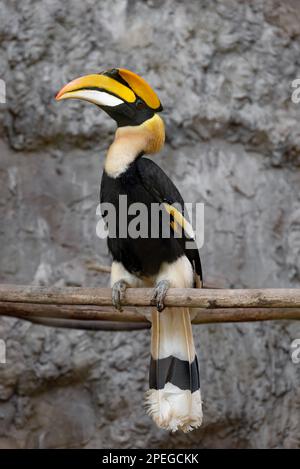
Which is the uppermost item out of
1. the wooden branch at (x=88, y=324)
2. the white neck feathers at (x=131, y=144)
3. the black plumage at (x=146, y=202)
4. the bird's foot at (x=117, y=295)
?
the white neck feathers at (x=131, y=144)

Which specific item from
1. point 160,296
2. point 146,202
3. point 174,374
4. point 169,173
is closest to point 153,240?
point 146,202

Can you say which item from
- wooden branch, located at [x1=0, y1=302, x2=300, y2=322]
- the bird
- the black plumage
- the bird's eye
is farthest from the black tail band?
the bird's eye

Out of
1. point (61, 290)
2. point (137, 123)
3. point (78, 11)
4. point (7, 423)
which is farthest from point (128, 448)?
point (78, 11)

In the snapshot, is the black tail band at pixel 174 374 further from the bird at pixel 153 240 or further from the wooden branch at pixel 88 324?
the wooden branch at pixel 88 324

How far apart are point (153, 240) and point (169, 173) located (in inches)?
33.0

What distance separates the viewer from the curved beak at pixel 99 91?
212 centimetres

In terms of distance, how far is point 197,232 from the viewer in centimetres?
296

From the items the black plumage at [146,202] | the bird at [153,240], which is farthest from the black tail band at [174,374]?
the black plumage at [146,202]

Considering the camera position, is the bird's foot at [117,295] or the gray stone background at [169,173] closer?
the bird's foot at [117,295]

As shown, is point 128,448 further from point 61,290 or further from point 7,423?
point 61,290

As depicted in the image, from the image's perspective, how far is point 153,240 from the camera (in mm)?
2205

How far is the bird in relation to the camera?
2.16 m

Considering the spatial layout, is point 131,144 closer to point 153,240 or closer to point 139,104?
point 139,104

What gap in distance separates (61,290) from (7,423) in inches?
39.7
